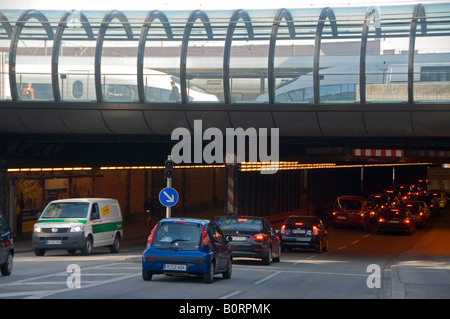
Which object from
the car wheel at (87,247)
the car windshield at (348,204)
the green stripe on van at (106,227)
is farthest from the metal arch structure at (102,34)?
the car windshield at (348,204)

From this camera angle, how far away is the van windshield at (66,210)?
26016mm

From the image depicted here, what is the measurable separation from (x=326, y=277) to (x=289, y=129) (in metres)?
8.93

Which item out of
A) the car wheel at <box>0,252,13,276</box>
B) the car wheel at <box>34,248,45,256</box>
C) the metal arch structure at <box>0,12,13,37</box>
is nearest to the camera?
the car wheel at <box>0,252,13,276</box>

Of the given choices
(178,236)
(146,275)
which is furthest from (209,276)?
(146,275)

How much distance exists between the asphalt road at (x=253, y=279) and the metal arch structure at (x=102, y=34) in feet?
19.0

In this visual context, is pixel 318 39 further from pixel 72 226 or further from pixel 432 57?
pixel 72 226

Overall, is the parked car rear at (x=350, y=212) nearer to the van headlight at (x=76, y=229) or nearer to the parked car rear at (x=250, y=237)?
the parked car rear at (x=250, y=237)

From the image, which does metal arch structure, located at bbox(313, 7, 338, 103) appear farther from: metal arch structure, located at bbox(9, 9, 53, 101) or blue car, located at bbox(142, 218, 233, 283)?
blue car, located at bbox(142, 218, 233, 283)

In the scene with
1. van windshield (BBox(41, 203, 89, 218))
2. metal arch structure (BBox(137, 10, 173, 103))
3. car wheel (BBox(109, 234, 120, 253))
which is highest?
metal arch structure (BBox(137, 10, 173, 103))

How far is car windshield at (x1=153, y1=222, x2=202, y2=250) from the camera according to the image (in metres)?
17.0

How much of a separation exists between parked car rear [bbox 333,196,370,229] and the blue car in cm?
3051

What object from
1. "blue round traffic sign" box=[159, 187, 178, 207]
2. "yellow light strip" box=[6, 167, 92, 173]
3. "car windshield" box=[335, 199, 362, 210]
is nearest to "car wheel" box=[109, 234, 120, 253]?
"blue round traffic sign" box=[159, 187, 178, 207]
